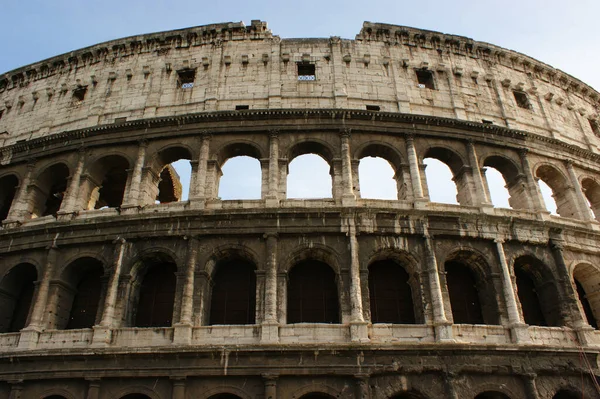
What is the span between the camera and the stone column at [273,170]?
44.1 feet

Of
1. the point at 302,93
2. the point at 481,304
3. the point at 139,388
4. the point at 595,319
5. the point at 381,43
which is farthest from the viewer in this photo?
the point at 381,43

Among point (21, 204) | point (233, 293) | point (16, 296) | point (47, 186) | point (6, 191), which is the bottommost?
point (233, 293)

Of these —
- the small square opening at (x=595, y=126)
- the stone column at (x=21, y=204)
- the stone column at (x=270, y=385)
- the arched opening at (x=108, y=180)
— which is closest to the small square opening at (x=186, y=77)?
the arched opening at (x=108, y=180)

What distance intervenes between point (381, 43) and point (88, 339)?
14.2m

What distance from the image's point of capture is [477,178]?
14.8m

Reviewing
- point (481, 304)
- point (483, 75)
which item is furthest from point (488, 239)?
point (483, 75)

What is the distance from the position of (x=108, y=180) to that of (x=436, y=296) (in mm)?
12514

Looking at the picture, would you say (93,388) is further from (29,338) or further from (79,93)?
(79,93)

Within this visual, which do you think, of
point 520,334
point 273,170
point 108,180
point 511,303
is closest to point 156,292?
point 273,170

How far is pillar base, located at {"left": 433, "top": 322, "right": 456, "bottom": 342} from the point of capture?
1159 centimetres

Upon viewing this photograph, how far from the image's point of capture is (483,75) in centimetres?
1786

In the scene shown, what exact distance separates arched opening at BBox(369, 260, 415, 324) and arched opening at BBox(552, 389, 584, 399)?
421cm

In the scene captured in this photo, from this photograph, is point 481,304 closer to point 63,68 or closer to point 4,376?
point 4,376

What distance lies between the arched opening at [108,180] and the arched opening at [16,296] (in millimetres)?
2711
